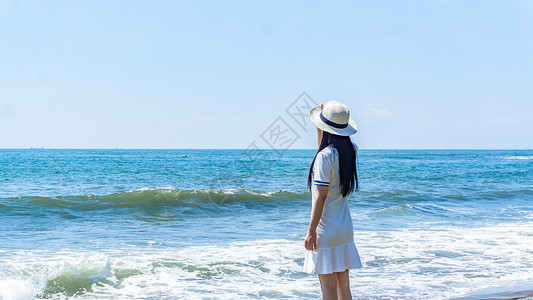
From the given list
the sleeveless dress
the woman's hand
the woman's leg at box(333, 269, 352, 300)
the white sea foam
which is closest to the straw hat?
the sleeveless dress

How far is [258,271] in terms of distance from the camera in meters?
6.71

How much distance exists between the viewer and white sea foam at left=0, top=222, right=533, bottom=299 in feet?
18.9

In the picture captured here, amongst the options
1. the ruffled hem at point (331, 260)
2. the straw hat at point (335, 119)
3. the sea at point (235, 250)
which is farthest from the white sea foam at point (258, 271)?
the straw hat at point (335, 119)

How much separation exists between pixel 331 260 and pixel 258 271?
356cm

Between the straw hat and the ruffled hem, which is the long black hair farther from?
the ruffled hem

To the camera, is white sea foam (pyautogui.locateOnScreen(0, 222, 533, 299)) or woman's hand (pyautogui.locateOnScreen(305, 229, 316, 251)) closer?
woman's hand (pyautogui.locateOnScreen(305, 229, 316, 251))

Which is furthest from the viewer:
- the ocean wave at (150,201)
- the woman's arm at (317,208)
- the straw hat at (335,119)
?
the ocean wave at (150,201)

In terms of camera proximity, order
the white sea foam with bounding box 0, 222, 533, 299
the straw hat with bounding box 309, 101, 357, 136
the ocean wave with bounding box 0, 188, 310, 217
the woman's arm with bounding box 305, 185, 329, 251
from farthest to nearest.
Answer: the ocean wave with bounding box 0, 188, 310, 217 < the white sea foam with bounding box 0, 222, 533, 299 < the straw hat with bounding box 309, 101, 357, 136 < the woman's arm with bounding box 305, 185, 329, 251

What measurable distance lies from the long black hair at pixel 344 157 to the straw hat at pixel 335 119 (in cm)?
4

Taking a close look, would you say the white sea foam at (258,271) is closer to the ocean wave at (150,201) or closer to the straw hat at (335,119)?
the straw hat at (335,119)

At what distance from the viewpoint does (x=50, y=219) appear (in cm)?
1195

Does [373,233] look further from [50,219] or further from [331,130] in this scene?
[50,219]

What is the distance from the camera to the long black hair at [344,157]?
128 inches

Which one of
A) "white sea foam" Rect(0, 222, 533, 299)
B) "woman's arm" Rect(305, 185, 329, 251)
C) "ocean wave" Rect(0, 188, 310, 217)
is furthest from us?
"ocean wave" Rect(0, 188, 310, 217)
